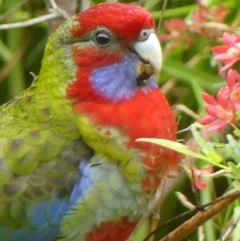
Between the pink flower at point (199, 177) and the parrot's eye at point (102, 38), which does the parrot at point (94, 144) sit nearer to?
the parrot's eye at point (102, 38)

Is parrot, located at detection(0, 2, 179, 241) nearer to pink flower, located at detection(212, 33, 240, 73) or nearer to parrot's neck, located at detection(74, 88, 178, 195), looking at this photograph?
parrot's neck, located at detection(74, 88, 178, 195)

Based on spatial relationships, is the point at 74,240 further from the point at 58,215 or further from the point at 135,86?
the point at 135,86

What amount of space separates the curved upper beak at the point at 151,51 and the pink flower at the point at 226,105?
0.23 metres

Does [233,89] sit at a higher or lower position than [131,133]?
higher

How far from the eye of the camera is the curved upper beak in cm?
108

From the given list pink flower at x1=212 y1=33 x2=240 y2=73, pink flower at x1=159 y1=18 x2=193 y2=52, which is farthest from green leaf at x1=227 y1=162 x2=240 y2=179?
pink flower at x1=159 y1=18 x2=193 y2=52

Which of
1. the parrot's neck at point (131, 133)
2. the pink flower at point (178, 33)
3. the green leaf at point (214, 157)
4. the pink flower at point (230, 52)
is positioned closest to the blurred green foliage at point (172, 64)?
the pink flower at point (178, 33)

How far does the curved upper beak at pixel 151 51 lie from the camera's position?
108 centimetres

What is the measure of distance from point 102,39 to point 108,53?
26 mm

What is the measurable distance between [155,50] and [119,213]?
0.92ft

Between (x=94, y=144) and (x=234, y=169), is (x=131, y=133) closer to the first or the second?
(x=94, y=144)

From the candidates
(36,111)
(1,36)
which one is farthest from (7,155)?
(1,36)

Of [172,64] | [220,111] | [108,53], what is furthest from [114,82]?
[172,64]

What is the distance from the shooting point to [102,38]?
1129 mm
